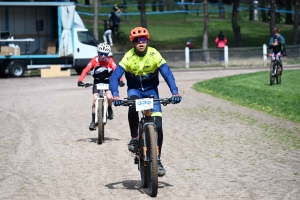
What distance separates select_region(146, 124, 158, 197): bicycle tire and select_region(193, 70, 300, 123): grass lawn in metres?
7.67

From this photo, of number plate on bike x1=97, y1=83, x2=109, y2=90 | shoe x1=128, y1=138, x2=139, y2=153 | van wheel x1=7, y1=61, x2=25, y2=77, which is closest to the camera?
shoe x1=128, y1=138, x2=139, y2=153

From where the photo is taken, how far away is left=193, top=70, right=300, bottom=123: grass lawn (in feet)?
57.2

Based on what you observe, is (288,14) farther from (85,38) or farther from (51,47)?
(51,47)

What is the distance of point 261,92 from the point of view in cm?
2152

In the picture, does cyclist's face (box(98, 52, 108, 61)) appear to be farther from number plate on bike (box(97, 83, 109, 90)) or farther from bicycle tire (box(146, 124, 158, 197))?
bicycle tire (box(146, 124, 158, 197))

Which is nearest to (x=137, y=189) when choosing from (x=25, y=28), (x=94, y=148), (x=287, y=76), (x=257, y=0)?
(x=94, y=148)

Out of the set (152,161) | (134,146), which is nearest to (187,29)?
(134,146)

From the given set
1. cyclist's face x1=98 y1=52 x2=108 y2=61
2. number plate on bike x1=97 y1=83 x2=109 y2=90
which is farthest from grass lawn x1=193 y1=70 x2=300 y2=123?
cyclist's face x1=98 y1=52 x2=108 y2=61

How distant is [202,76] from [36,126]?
674 inches

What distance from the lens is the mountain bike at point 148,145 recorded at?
796 cm

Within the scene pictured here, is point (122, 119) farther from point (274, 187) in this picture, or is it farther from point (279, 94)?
point (274, 187)

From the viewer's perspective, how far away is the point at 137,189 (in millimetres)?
8547

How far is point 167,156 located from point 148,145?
2.86m

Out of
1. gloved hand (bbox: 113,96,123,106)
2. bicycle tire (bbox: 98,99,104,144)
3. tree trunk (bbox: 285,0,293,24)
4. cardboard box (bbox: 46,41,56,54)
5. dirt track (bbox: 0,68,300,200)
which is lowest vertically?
dirt track (bbox: 0,68,300,200)
